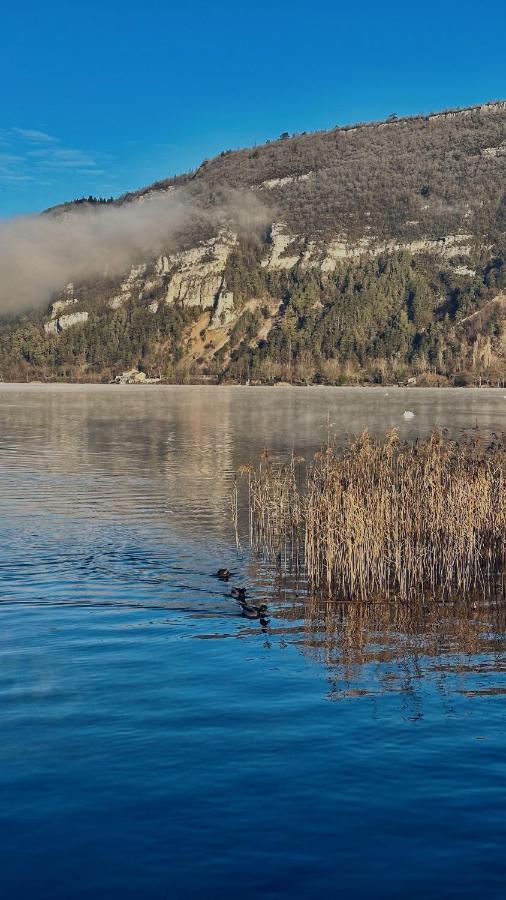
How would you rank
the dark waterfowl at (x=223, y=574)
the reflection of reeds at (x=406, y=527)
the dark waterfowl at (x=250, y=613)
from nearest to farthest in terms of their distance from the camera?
the dark waterfowl at (x=250, y=613) < the reflection of reeds at (x=406, y=527) < the dark waterfowl at (x=223, y=574)

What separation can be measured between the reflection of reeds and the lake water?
1189 millimetres

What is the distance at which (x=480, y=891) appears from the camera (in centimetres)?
925

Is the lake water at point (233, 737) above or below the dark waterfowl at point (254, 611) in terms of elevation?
below

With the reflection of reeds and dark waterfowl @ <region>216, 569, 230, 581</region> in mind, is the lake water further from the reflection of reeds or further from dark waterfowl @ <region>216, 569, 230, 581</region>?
the reflection of reeds

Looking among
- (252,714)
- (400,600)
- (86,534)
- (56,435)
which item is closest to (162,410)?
(56,435)

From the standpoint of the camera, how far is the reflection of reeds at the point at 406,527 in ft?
69.4

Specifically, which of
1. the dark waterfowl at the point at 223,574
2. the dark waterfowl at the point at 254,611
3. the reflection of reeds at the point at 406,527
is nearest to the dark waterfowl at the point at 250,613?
the dark waterfowl at the point at 254,611

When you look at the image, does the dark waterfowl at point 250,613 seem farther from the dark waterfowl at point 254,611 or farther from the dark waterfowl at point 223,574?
the dark waterfowl at point 223,574

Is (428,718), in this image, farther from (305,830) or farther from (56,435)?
(56,435)

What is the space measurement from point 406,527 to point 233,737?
410 inches

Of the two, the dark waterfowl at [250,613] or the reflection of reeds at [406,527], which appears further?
the reflection of reeds at [406,527]

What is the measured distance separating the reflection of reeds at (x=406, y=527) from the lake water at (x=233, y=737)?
1.19 m

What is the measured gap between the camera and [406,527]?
22312 mm

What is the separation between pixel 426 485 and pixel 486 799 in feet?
41.6
